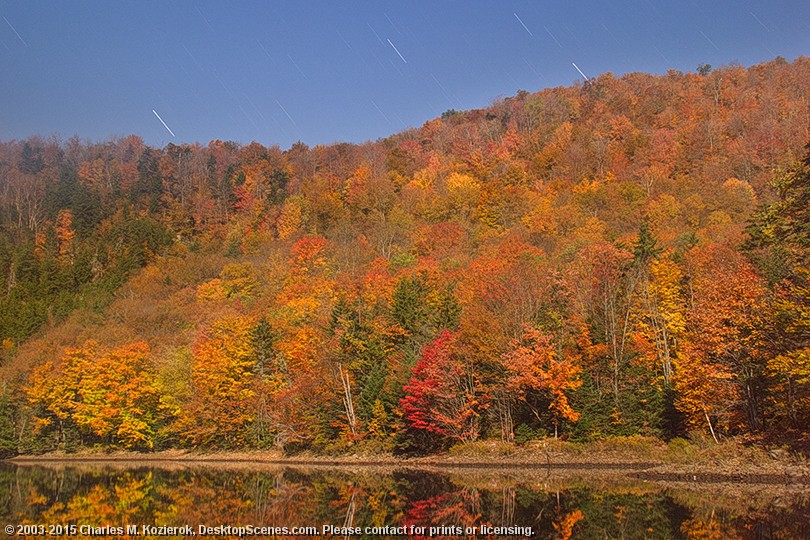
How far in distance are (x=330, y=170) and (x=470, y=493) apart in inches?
4983

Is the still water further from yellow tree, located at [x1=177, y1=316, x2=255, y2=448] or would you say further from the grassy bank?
yellow tree, located at [x1=177, y1=316, x2=255, y2=448]

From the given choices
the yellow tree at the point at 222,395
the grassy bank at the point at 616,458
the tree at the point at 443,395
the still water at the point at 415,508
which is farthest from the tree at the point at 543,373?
the yellow tree at the point at 222,395

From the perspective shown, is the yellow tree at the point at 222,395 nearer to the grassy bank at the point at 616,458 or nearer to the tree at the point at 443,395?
the grassy bank at the point at 616,458

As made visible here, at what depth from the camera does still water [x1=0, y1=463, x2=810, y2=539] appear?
21.5 metres

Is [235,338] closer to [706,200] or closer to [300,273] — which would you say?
[300,273]

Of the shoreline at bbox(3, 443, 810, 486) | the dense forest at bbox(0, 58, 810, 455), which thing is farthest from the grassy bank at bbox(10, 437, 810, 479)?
the dense forest at bbox(0, 58, 810, 455)

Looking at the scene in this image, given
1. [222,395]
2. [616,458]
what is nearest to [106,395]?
[222,395]

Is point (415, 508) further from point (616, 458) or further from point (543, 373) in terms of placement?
point (543, 373)

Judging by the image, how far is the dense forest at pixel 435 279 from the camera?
41.4 m

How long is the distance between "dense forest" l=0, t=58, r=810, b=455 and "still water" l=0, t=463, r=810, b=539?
7.75m

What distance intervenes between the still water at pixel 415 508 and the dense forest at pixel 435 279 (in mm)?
7752

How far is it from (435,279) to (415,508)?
40.5 metres

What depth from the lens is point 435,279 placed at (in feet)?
217

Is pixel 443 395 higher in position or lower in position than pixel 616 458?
higher
